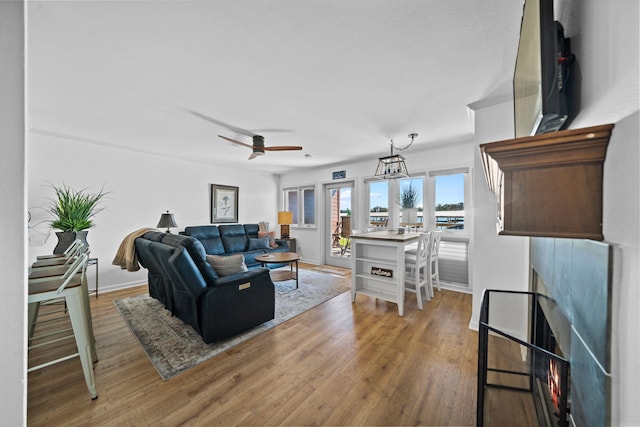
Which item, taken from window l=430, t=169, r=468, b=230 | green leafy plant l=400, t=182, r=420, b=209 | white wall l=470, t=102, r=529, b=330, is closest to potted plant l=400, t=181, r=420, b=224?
green leafy plant l=400, t=182, r=420, b=209

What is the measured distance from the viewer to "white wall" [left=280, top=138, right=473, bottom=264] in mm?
3891

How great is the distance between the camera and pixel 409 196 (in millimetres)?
4125

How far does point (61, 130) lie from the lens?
3.21m

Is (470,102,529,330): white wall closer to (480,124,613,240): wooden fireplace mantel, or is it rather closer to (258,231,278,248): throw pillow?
(480,124,613,240): wooden fireplace mantel

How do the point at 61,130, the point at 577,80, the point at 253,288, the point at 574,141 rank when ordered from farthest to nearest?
the point at 61,130 → the point at 253,288 → the point at 577,80 → the point at 574,141

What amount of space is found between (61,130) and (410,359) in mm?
5000

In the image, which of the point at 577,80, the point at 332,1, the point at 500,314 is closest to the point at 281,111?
the point at 332,1

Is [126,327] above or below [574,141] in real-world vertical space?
below

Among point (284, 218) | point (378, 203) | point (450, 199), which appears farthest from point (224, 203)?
point (450, 199)

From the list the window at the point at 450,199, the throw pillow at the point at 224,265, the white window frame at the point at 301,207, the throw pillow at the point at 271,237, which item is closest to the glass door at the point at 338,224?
the white window frame at the point at 301,207

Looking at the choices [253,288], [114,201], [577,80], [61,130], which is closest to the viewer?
[577,80]

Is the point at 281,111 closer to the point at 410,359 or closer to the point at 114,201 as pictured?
the point at 410,359

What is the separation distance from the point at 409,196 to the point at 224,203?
403cm

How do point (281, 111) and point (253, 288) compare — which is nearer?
point (253, 288)
